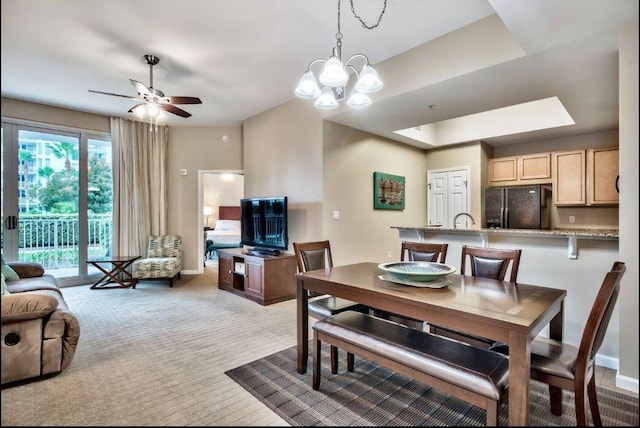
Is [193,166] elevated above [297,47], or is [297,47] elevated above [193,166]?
[297,47]

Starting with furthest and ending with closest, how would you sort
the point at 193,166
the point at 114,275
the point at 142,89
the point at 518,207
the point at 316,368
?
the point at 193,166
the point at 518,207
the point at 114,275
the point at 142,89
the point at 316,368

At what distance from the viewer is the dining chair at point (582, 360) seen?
124cm

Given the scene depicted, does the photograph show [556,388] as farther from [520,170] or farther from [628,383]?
[520,170]

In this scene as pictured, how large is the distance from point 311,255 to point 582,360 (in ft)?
6.46

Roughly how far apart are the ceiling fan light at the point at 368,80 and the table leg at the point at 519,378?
5.98ft

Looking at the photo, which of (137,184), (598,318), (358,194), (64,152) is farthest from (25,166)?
(137,184)

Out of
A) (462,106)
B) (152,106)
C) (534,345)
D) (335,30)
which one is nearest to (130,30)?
(152,106)

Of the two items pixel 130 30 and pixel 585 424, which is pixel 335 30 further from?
pixel 585 424

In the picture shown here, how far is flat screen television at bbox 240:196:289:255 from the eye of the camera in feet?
14.1

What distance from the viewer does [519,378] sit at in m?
1.20

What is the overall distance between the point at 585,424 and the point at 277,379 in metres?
1.69

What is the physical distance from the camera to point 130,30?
289 centimetres

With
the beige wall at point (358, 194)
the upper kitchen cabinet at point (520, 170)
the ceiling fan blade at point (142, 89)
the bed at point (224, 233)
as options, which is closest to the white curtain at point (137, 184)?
the bed at point (224, 233)

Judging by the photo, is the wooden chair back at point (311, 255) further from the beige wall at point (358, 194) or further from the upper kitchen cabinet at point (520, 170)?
the upper kitchen cabinet at point (520, 170)
